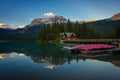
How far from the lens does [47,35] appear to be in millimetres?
143125

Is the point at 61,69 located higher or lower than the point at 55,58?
higher

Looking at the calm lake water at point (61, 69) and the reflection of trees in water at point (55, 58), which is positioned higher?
the calm lake water at point (61, 69)

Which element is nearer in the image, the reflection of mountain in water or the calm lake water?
the calm lake water

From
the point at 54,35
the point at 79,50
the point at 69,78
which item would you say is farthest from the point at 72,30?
the point at 69,78

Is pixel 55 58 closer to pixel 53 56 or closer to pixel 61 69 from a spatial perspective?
pixel 53 56

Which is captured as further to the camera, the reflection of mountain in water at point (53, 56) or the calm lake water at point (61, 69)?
the reflection of mountain in water at point (53, 56)

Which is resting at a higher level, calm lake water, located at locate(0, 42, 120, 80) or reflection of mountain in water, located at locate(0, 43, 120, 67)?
calm lake water, located at locate(0, 42, 120, 80)

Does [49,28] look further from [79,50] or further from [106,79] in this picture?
[106,79]

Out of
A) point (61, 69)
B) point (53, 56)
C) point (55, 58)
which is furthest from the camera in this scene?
point (53, 56)

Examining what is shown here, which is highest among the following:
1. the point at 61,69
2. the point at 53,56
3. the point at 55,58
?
the point at 61,69

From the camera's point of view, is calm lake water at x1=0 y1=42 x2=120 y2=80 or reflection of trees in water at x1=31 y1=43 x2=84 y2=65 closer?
calm lake water at x1=0 y1=42 x2=120 y2=80

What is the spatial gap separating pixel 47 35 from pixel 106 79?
128 meters

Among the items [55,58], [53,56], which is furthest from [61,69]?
[53,56]

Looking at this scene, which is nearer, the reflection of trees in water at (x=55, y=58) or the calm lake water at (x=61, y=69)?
the calm lake water at (x=61, y=69)
